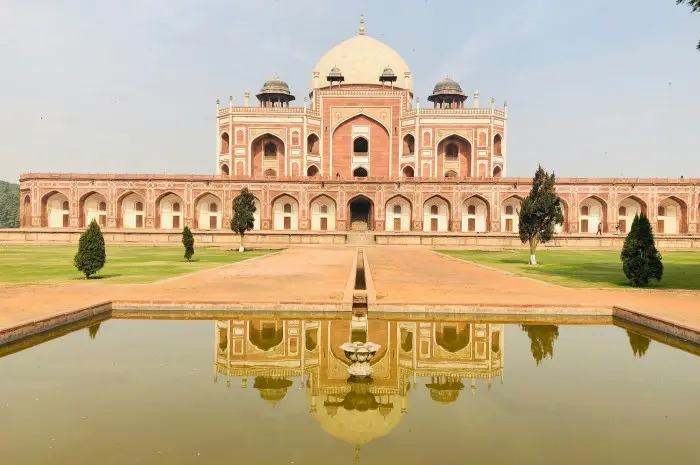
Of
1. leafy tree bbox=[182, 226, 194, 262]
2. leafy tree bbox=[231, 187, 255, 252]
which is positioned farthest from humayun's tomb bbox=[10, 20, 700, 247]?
leafy tree bbox=[182, 226, 194, 262]

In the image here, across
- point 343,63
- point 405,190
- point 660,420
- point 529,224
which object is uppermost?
point 343,63

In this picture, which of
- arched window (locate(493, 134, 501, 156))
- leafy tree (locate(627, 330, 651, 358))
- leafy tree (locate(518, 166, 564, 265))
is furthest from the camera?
arched window (locate(493, 134, 501, 156))

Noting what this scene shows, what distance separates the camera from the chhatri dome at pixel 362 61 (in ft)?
158

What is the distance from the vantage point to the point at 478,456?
3818 millimetres

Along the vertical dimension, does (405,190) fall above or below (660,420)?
above

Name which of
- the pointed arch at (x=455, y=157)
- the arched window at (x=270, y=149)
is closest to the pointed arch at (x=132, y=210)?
the arched window at (x=270, y=149)

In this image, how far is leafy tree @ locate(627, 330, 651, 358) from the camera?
6.90 m

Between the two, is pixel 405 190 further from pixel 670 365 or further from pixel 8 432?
pixel 8 432

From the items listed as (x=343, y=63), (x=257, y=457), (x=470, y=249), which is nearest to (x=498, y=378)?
(x=257, y=457)

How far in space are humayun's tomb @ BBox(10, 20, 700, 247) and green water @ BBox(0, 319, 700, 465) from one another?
83.2 ft

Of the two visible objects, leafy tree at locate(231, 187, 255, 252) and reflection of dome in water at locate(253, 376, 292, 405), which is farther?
leafy tree at locate(231, 187, 255, 252)

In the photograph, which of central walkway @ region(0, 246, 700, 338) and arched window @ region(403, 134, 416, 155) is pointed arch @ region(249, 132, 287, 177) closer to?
arched window @ region(403, 134, 416, 155)

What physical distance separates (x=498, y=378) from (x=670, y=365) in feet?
7.05

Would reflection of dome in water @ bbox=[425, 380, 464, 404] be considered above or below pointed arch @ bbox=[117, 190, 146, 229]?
below
